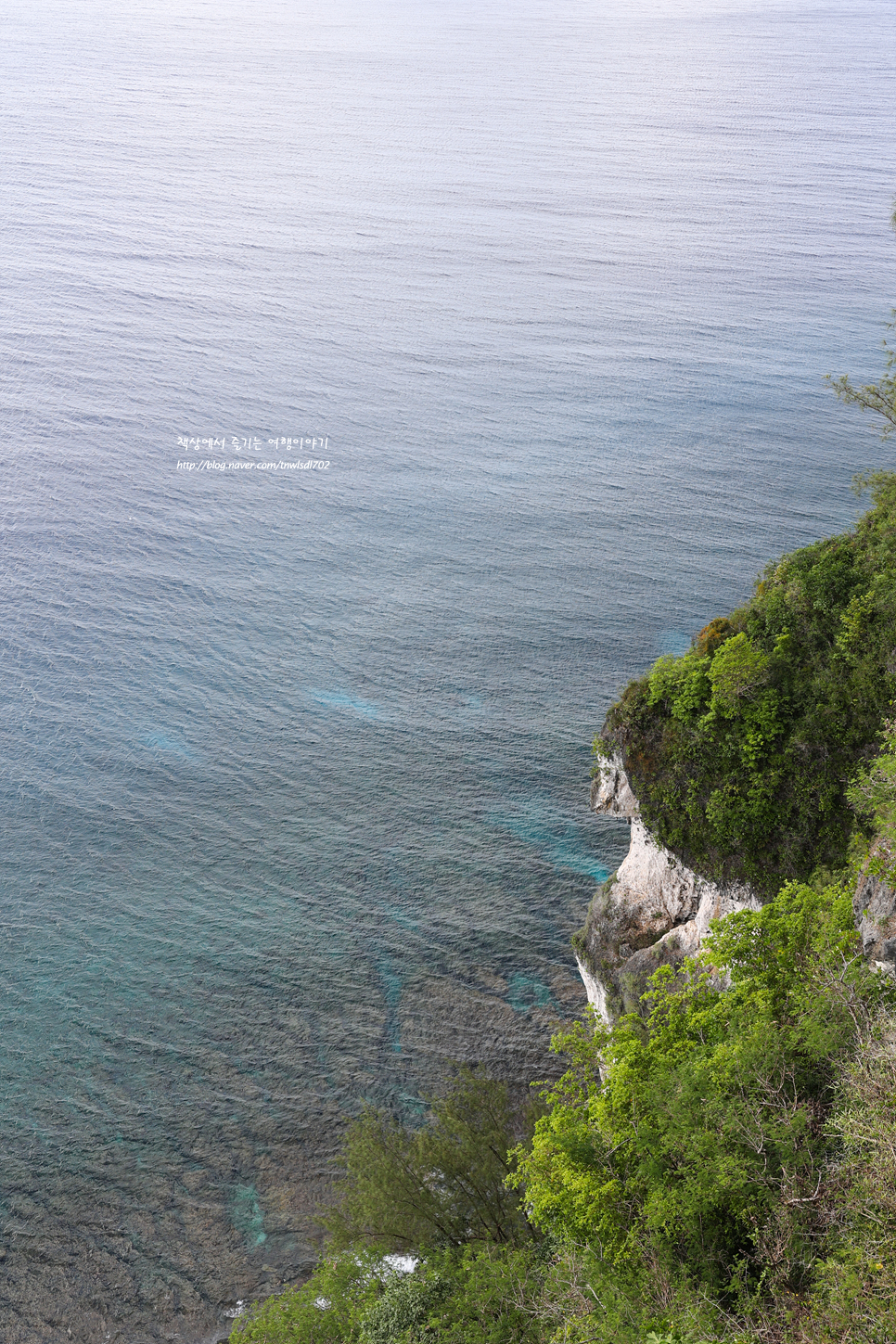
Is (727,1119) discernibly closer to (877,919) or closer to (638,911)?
(877,919)

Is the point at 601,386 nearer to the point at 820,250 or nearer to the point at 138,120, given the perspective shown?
the point at 820,250

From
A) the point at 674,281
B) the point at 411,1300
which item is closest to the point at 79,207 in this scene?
the point at 674,281

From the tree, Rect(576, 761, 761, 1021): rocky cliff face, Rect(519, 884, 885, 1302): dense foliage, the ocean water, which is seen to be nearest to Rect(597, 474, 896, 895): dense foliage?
Rect(576, 761, 761, 1021): rocky cliff face

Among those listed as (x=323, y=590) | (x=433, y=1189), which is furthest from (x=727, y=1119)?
(x=323, y=590)

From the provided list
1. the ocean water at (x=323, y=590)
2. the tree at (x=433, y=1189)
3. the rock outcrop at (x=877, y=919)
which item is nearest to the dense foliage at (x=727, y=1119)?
the rock outcrop at (x=877, y=919)

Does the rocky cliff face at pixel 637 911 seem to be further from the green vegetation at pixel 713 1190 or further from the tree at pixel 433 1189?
the tree at pixel 433 1189

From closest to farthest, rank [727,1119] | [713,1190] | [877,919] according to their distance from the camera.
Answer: [713,1190]
[727,1119]
[877,919]

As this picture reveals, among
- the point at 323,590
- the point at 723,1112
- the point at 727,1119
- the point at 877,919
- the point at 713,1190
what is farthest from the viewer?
the point at 323,590
